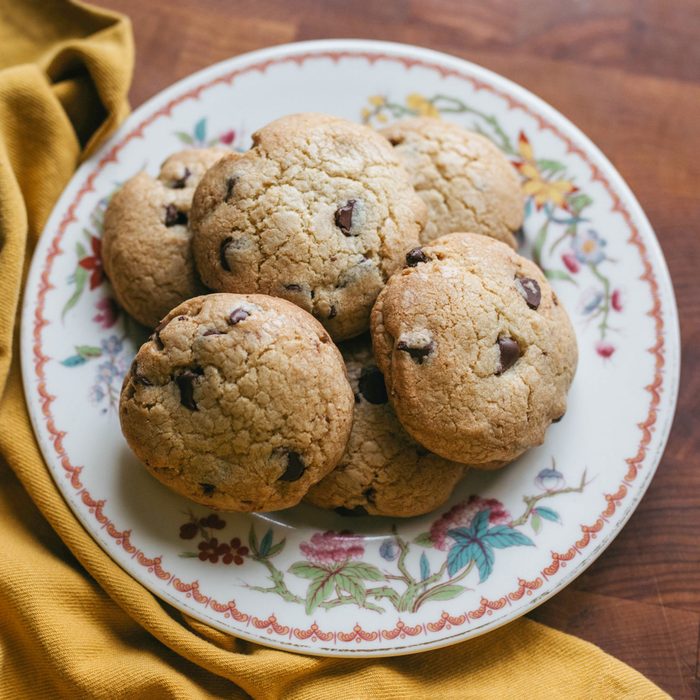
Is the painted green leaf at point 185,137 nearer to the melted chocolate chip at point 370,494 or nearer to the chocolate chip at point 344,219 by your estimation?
the chocolate chip at point 344,219

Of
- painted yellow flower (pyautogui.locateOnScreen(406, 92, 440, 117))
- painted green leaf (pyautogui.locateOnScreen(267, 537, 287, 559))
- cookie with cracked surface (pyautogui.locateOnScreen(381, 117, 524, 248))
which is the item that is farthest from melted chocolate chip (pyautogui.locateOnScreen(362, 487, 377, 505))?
painted yellow flower (pyautogui.locateOnScreen(406, 92, 440, 117))

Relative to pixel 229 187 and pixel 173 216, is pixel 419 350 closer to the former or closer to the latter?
pixel 229 187

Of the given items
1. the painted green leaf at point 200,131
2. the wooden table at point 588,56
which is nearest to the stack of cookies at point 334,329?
the painted green leaf at point 200,131

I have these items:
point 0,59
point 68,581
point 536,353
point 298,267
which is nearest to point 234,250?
point 298,267

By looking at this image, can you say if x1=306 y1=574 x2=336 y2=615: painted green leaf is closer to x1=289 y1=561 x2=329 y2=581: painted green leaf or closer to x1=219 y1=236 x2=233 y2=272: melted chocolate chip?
x1=289 y1=561 x2=329 y2=581: painted green leaf

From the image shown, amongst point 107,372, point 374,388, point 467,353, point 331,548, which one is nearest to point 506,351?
point 467,353

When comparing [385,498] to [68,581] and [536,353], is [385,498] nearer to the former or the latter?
[536,353]

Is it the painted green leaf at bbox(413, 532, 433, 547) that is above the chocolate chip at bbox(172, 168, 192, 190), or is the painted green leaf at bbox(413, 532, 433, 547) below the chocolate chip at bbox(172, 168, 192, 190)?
below
